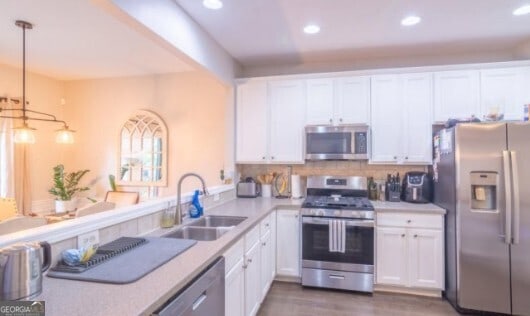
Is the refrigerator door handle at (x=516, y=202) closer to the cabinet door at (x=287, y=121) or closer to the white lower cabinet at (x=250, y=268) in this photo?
the cabinet door at (x=287, y=121)

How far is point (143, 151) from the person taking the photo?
4.56m

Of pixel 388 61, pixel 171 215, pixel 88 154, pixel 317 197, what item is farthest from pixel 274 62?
pixel 88 154

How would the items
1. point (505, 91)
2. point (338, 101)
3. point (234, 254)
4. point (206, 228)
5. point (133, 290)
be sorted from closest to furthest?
1. point (133, 290)
2. point (234, 254)
3. point (206, 228)
4. point (505, 91)
5. point (338, 101)

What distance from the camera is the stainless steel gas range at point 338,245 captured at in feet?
9.87

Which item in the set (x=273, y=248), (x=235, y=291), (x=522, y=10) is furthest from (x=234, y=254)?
(x=522, y=10)

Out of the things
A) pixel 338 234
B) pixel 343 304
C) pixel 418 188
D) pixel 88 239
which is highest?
pixel 418 188

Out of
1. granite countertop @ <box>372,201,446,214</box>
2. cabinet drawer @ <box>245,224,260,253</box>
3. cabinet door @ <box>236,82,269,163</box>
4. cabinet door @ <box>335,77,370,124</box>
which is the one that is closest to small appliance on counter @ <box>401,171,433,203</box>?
granite countertop @ <box>372,201,446,214</box>

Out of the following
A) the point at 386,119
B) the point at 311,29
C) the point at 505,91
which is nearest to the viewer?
the point at 311,29

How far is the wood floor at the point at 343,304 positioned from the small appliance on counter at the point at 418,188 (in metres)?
1.00

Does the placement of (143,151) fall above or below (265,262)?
above

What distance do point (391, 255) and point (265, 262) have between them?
1306mm

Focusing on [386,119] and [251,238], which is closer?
[251,238]

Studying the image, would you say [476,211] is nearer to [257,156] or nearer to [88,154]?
[257,156]

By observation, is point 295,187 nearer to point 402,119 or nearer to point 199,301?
point 402,119
